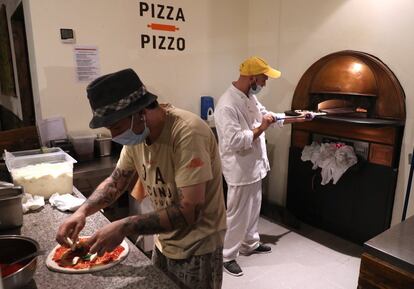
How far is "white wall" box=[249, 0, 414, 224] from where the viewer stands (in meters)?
2.45

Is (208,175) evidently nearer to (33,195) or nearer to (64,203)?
(64,203)

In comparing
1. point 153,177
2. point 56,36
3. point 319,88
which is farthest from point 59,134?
point 319,88

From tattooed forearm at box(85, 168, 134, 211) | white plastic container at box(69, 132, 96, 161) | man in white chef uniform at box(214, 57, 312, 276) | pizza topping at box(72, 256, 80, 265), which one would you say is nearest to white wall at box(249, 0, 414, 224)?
man in white chef uniform at box(214, 57, 312, 276)

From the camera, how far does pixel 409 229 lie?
131 cm

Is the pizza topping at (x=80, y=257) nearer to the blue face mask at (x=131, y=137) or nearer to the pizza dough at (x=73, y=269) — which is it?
the pizza dough at (x=73, y=269)

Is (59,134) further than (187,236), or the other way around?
(59,134)

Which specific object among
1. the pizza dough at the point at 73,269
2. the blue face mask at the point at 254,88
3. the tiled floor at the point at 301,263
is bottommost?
the tiled floor at the point at 301,263

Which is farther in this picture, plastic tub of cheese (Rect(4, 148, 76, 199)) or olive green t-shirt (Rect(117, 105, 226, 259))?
plastic tub of cheese (Rect(4, 148, 76, 199))

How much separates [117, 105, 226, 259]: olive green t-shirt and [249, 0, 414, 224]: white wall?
79.0 inches

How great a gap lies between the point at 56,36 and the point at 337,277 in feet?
9.30

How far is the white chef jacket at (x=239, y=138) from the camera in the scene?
227 cm

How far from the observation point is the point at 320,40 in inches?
117

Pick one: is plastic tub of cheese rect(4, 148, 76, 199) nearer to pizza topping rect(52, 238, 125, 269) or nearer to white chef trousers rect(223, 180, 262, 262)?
pizza topping rect(52, 238, 125, 269)

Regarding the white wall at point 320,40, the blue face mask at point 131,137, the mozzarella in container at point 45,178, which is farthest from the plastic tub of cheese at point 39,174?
the white wall at point 320,40
